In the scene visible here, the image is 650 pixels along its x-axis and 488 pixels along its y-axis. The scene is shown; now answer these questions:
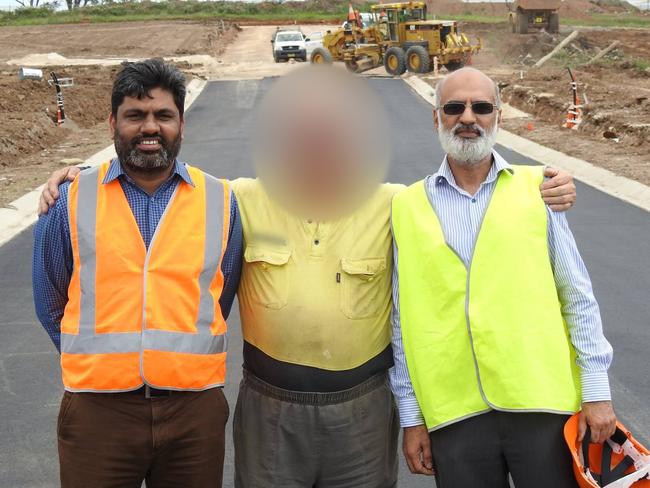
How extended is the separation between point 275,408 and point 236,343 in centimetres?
369

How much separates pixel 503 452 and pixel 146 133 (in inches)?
65.0

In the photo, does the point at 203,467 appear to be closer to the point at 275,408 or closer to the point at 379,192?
the point at 275,408

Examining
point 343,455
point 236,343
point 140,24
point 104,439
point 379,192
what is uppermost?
point 379,192

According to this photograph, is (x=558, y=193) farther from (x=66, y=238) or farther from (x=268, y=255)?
(x=66, y=238)

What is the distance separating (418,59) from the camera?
31.8m

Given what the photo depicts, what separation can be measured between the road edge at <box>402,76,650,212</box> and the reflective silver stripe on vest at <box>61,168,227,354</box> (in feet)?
32.5

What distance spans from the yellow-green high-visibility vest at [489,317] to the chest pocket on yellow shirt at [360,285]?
101 mm

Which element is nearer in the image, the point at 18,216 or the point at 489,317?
the point at 489,317

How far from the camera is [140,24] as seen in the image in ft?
210

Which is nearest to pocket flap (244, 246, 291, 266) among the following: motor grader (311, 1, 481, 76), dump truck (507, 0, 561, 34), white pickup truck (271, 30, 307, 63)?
motor grader (311, 1, 481, 76)

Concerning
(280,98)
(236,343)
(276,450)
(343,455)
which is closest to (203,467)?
(276,450)

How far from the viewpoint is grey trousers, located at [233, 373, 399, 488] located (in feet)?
9.66

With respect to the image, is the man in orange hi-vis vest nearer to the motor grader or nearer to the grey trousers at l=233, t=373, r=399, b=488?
the grey trousers at l=233, t=373, r=399, b=488

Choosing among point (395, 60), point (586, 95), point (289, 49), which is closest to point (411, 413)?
point (586, 95)
